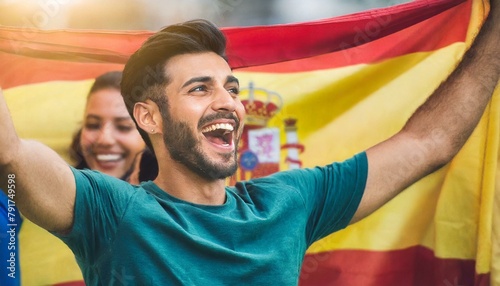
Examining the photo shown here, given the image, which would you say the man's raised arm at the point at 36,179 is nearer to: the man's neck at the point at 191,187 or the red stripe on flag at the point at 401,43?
the man's neck at the point at 191,187

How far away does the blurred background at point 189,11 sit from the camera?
5928 millimetres

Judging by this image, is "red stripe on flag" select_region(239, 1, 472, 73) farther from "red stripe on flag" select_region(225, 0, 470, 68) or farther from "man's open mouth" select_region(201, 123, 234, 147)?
"man's open mouth" select_region(201, 123, 234, 147)

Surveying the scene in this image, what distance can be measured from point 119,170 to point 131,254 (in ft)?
2.97

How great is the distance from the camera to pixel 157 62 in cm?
238

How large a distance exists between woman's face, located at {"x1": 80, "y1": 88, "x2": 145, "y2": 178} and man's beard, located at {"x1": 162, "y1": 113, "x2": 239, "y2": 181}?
57cm

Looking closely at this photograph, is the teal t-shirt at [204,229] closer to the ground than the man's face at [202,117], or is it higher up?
closer to the ground

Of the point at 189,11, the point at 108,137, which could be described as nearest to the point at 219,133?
the point at 108,137

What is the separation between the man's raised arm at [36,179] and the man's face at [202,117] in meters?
0.44

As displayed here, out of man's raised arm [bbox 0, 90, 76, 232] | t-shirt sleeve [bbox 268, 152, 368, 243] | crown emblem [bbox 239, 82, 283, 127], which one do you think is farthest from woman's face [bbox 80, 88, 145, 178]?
man's raised arm [bbox 0, 90, 76, 232]

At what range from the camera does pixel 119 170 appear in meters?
2.86

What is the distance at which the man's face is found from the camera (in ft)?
7.45

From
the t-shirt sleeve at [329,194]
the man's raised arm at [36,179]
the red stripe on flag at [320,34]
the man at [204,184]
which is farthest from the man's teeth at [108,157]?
the man's raised arm at [36,179]

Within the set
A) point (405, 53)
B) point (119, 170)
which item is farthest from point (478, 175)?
point (119, 170)

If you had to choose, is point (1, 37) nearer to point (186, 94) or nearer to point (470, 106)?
point (186, 94)
